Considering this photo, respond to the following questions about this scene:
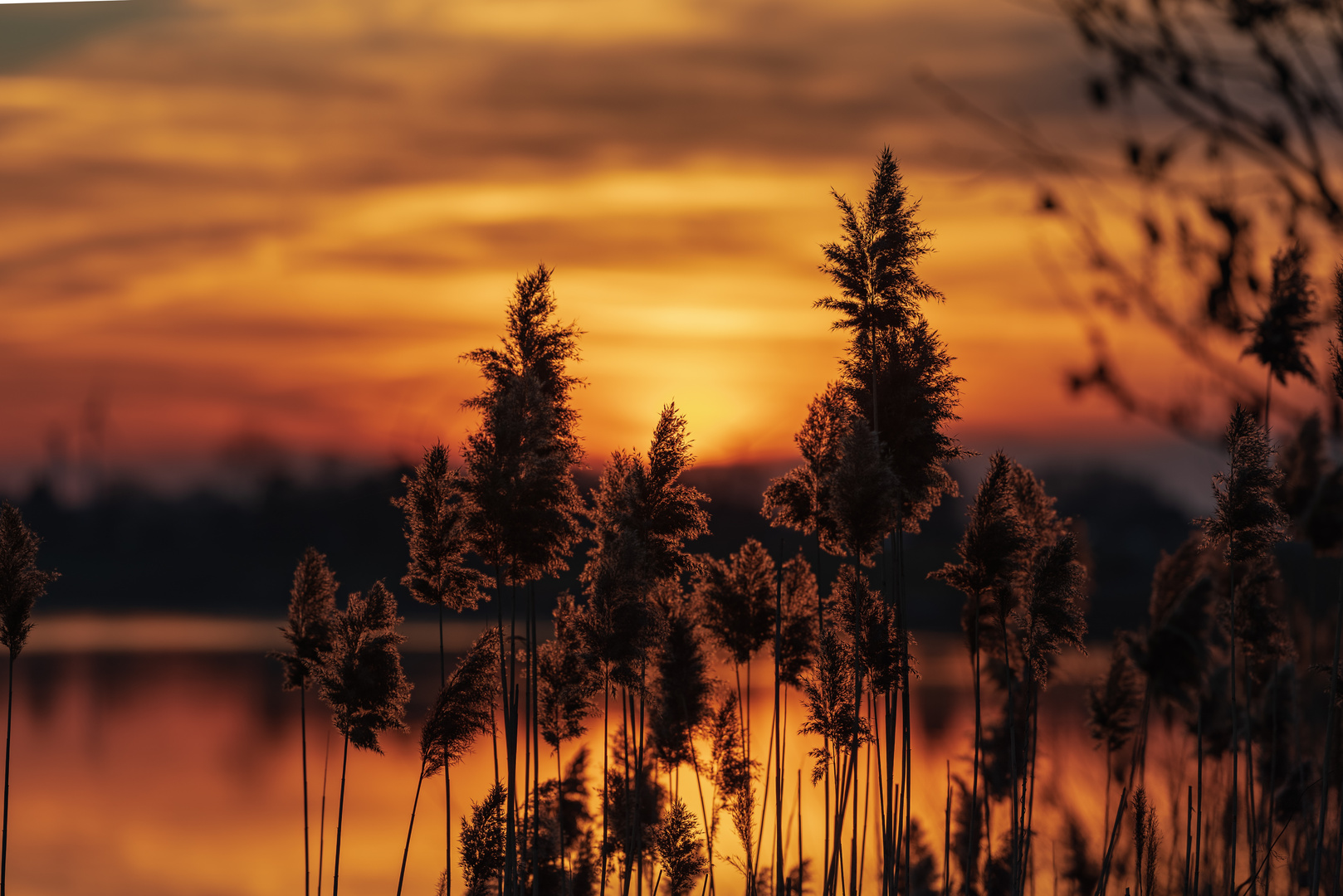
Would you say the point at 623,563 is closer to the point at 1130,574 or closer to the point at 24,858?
the point at 24,858

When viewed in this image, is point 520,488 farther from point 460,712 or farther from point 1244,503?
point 1244,503

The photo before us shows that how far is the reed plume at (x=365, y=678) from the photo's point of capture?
11.1 metres

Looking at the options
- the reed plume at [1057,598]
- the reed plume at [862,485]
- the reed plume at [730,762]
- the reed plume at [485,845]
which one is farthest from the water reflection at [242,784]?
the reed plume at [862,485]

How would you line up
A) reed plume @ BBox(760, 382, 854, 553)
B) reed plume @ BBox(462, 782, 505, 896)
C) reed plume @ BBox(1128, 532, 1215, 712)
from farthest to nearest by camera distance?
reed plume @ BBox(462, 782, 505, 896) → reed plume @ BBox(760, 382, 854, 553) → reed plume @ BBox(1128, 532, 1215, 712)

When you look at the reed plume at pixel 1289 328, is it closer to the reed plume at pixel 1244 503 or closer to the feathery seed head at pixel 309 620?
the reed plume at pixel 1244 503

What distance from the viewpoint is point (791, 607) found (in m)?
12.2

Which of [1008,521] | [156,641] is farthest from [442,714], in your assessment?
[156,641]

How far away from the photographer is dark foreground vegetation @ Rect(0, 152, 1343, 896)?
1002cm

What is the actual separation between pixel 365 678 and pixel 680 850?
3.33 metres

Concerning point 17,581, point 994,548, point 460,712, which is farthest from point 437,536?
point 994,548

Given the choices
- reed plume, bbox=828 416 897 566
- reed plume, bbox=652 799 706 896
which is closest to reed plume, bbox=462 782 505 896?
reed plume, bbox=652 799 706 896

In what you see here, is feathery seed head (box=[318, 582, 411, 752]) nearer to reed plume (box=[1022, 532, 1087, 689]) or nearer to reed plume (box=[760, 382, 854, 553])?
reed plume (box=[760, 382, 854, 553])

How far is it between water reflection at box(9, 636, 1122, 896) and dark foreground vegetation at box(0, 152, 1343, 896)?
1.31m

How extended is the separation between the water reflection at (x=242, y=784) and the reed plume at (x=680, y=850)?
2174mm
